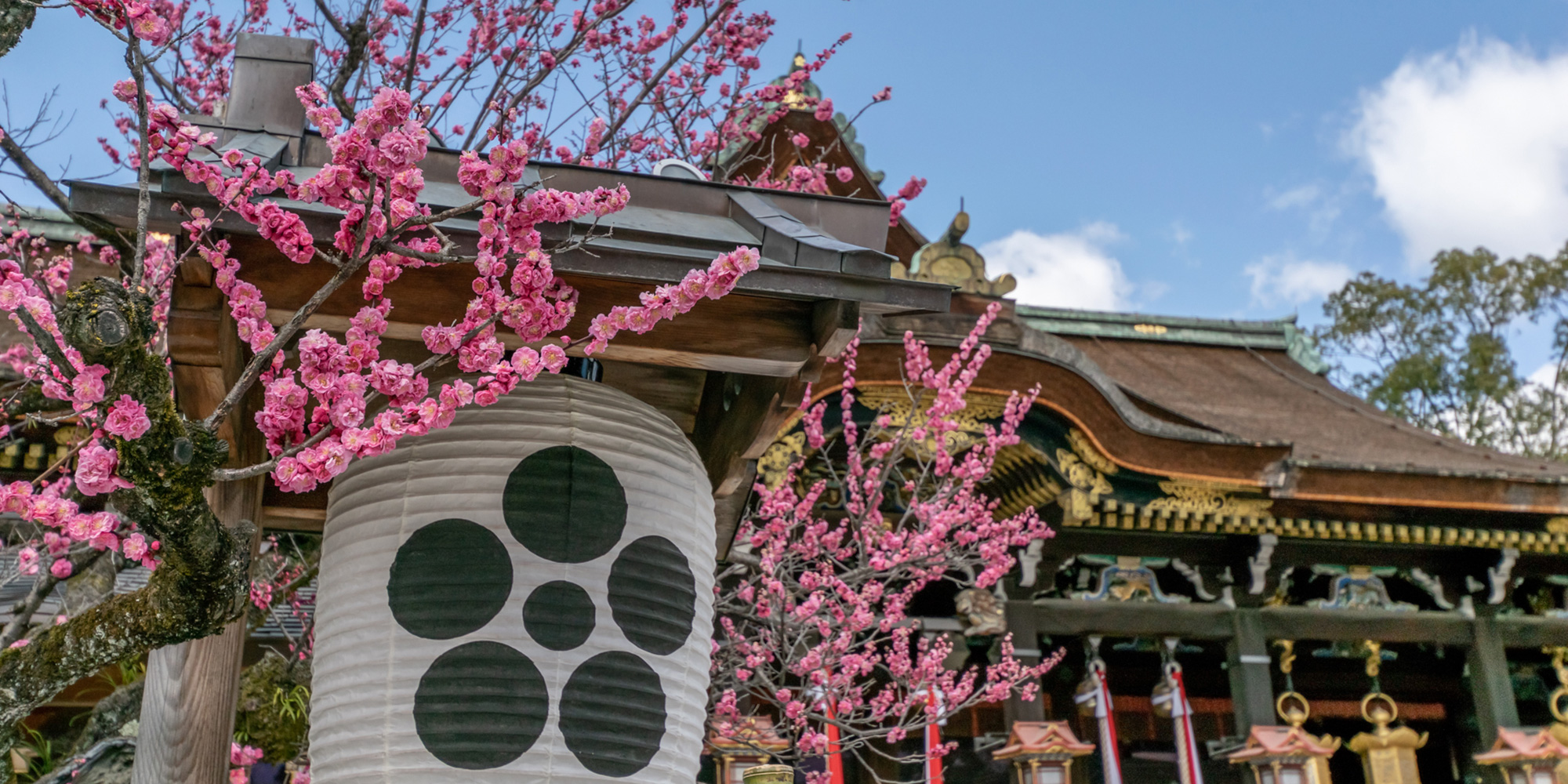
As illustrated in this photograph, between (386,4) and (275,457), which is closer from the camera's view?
(275,457)

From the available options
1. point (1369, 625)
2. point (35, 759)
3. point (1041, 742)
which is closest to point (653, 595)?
point (35, 759)

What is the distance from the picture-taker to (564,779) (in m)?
2.75

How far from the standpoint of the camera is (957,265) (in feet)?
29.0

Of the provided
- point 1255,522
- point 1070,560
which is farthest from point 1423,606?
point 1070,560

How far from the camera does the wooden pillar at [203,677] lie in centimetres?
314

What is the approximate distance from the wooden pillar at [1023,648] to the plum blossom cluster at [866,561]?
221 mm

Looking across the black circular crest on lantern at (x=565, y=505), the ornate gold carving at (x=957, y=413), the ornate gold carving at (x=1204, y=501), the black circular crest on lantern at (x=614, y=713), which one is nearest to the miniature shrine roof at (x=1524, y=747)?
the ornate gold carving at (x=1204, y=501)

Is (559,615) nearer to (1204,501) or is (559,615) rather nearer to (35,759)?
(35,759)

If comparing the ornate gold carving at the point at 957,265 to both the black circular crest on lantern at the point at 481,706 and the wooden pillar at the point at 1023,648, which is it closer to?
the wooden pillar at the point at 1023,648

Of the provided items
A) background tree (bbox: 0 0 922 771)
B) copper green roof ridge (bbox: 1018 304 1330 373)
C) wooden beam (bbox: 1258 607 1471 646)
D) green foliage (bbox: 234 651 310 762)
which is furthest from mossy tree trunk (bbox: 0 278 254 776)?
copper green roof ridge (bbox: 1018 304 1330 373)

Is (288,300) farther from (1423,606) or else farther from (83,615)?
(1423,606)

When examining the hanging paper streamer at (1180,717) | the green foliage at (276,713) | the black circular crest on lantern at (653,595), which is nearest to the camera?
the black circular crest on lantern at (653,595)

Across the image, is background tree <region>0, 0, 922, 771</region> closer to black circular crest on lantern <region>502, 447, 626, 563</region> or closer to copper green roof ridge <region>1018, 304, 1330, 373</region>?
black circular crest on lantern <region>502, 447, 626, 563</region>

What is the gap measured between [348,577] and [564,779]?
2.49 ft
